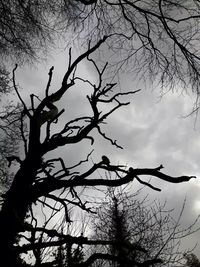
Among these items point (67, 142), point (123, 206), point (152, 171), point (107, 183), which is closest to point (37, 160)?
point (67, 142)

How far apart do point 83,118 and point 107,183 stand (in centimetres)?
146

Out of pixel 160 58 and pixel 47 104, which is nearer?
pixel 47 104

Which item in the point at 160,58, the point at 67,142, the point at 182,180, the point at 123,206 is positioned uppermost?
the point at 123,206

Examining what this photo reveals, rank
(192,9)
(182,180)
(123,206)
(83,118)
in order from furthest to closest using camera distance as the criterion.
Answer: (123,206) < (192,9) < (83,118) < (182,180)

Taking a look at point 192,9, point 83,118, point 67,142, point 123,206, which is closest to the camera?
point 67,142

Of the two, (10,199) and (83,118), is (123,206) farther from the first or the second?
(10,199)

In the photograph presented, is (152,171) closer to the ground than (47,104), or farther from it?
closer to the ground

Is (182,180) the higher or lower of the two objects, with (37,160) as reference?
lower

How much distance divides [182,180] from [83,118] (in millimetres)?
1791

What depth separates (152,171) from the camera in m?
2.21

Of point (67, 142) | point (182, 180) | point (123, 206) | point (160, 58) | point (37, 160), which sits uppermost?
point (123, 206)

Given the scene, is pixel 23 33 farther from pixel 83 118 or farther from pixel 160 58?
pixel 83 118

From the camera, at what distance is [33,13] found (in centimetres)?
630

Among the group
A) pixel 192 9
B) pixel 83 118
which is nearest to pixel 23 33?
pixel 192 9
